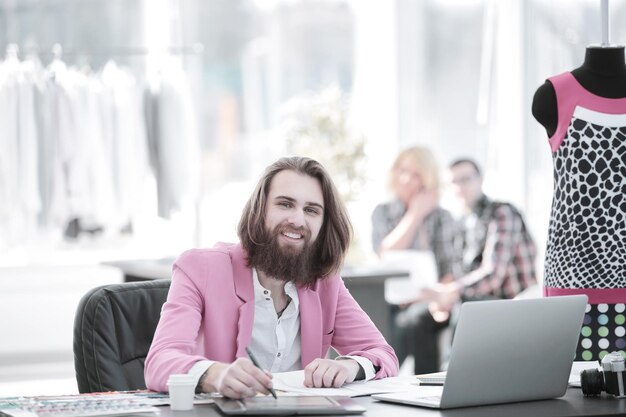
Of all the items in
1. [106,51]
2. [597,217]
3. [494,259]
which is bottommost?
[494,259]

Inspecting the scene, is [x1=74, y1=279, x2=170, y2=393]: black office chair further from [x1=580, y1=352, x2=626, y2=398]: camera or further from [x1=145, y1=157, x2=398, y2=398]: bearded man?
[x1=580, y1=352, x2=626, y2=398]: camera

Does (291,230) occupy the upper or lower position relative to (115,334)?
upper

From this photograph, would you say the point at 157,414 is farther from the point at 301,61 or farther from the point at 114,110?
the point at 301,61

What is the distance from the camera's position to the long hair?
2.70 m

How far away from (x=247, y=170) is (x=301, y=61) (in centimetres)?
94

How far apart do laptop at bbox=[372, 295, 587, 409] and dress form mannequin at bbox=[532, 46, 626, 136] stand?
80 centimetres

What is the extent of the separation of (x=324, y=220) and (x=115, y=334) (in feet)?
1.95

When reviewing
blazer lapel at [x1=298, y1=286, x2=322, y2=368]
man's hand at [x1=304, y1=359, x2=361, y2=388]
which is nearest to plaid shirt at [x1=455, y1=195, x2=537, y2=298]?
blazer lapel at [x1=298, y1=286, x2=322, y2=368]

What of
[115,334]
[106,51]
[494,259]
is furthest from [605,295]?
[106,51]

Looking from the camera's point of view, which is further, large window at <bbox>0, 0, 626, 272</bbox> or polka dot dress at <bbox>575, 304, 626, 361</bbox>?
large window at <bbox>0, 0, 626, 272</bbox>

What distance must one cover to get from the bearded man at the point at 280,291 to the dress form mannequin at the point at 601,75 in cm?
62

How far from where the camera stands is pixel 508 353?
6.88 feet

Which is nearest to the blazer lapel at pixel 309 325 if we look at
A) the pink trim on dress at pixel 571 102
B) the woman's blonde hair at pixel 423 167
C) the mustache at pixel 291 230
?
the mustache at pixel 291 230

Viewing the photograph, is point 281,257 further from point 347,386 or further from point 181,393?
point 181,393
